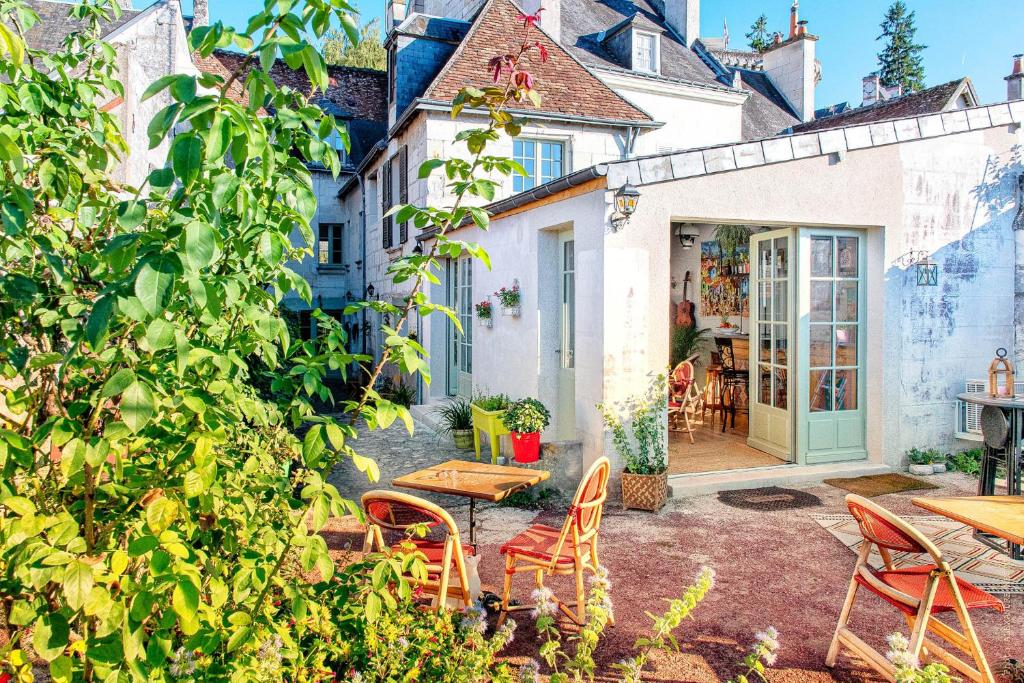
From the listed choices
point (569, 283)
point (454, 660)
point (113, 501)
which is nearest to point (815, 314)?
point (569, 283)

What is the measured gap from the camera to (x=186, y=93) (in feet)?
4.60

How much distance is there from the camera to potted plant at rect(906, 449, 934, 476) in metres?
7.75

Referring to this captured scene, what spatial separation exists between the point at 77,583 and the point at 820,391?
24.8 feet

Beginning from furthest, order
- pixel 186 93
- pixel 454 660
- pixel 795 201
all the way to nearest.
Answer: pixel 795 201
pixel 454 660
pixel 186 93

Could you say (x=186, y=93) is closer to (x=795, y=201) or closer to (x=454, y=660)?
(x=454, y=660)

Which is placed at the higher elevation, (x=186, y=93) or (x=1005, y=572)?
(x=186, y=93)

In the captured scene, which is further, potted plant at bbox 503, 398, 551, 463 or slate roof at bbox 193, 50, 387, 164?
slate roof at bbox 193, 50, 387, 164

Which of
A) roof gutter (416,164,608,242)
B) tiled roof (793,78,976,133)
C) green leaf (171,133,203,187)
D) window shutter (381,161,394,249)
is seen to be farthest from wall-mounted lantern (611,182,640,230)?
tiled roof (793,78,976,133)

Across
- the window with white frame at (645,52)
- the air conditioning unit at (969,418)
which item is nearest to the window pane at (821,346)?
the air conditioning unit at (969,418)

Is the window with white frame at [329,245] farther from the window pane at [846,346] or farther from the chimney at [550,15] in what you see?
the window pane at [846,346]

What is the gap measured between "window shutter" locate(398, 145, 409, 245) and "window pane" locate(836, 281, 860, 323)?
767 cm

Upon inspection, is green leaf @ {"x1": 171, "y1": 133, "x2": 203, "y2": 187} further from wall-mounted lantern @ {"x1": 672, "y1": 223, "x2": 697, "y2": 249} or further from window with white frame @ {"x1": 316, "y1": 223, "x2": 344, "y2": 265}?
window with white frame @ {"x1": 316, "y1": 223, "x2": 344, "y2": 265}

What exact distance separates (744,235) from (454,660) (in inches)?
393

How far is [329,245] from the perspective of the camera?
69.5 ft
